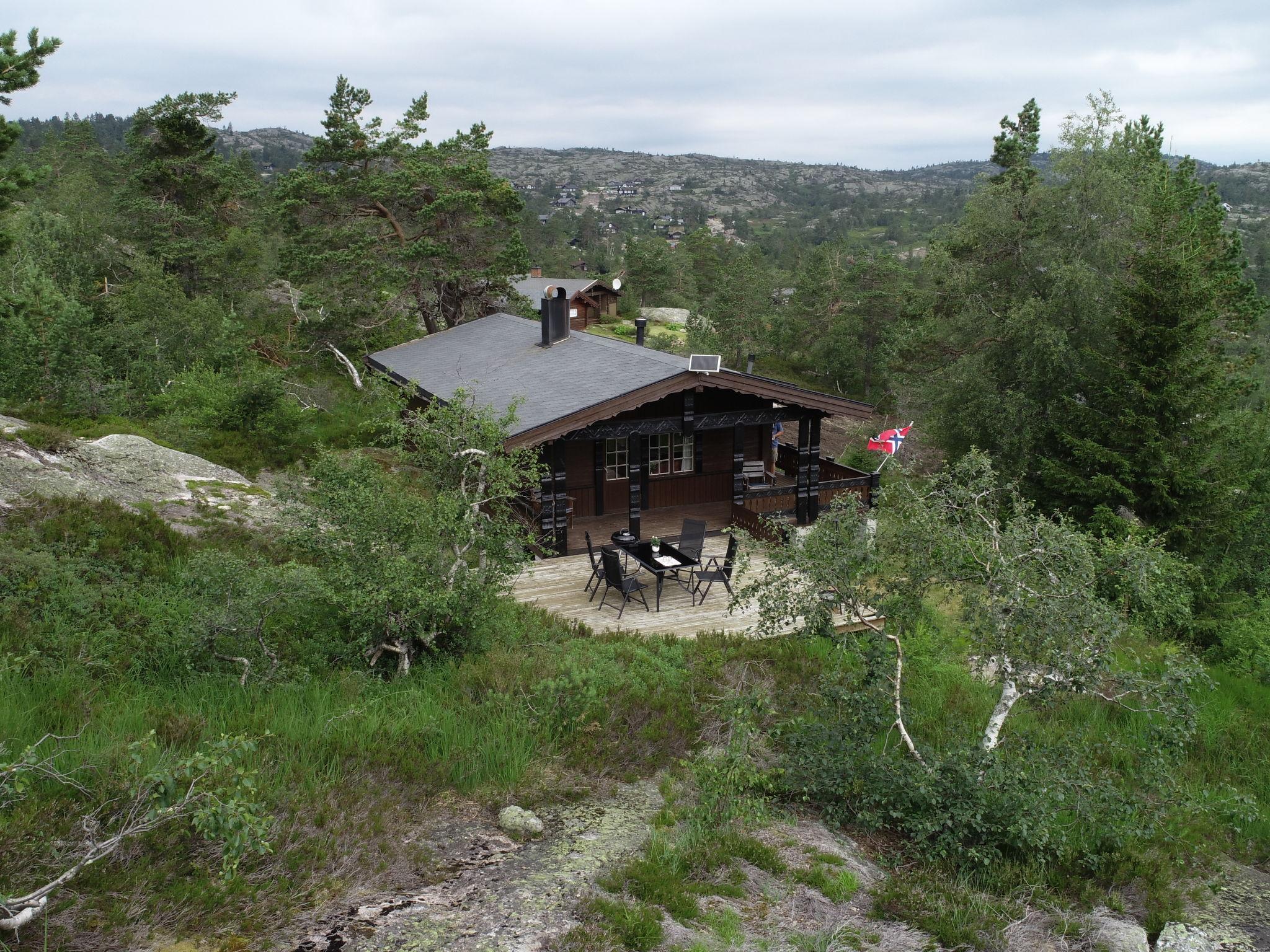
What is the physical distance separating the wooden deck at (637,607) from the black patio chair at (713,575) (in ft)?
0.41

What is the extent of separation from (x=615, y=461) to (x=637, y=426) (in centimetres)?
294

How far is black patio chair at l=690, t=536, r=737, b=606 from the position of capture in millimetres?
10703

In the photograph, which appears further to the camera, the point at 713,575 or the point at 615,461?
the point at 615,461

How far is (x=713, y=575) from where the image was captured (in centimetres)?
1077

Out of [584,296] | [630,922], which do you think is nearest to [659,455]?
[630,922]

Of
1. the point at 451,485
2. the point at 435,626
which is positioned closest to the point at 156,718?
the point at 435,626

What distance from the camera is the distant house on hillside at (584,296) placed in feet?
144

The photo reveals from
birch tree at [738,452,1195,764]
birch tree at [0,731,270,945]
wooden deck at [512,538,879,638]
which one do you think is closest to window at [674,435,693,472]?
wooden deck at [512,538,879,638]

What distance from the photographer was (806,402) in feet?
44.4

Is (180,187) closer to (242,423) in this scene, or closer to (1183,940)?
(242,423)

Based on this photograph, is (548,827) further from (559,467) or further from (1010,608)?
(559,467)

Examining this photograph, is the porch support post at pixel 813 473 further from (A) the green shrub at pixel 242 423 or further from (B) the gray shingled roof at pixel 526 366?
(A) the green shrub at pixel 242 423

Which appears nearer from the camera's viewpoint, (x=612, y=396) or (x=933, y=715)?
(x=933, y=715)

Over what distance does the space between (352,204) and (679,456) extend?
15.2 m
